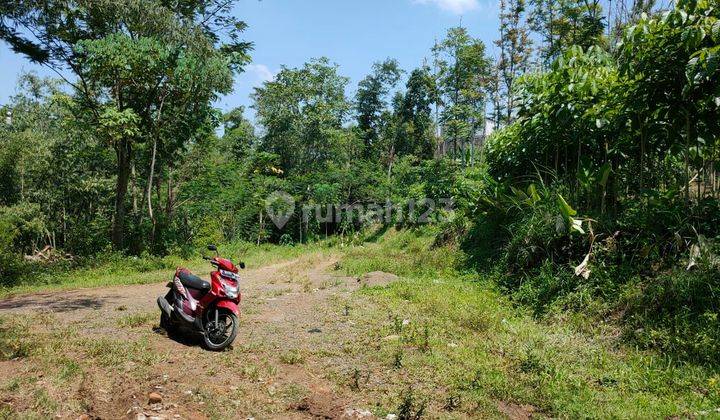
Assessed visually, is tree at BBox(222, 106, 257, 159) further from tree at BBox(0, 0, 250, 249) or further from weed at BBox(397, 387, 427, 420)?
weed at BBox(397, 387, 427, 420)

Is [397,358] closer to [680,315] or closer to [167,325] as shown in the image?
[167,325]

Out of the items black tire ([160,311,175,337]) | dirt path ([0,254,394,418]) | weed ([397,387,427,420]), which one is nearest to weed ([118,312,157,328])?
dirt path ([0,254,394,418])

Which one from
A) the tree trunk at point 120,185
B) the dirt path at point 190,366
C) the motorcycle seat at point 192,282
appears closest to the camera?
the dirt path at point 190,366

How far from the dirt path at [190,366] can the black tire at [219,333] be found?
5.1 inches

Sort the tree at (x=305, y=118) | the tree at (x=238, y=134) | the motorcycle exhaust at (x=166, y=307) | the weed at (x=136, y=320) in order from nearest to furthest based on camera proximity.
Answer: the motorcycle exhaust at (x=166, y=307) → the weed at (x=136, y=320) → the tree at (x=305, y=118) → the tree at (x=238, y=134)

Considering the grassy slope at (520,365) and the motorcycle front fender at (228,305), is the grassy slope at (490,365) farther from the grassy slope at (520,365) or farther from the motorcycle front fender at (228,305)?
the motorcycle front fender at (228,305)

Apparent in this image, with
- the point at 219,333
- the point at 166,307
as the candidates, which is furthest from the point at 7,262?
the point at 219,333

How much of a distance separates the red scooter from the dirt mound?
378 cm

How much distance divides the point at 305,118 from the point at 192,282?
1964cm

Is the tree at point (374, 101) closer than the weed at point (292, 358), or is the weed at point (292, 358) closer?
the weed at point (292, 358)

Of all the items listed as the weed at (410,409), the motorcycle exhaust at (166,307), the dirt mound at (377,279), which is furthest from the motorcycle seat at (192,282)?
the dirt mound at (377,279)

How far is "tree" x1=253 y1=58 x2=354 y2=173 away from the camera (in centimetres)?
2366

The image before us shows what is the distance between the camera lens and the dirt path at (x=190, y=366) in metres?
3.27

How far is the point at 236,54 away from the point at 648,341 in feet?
37.4
